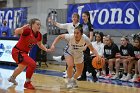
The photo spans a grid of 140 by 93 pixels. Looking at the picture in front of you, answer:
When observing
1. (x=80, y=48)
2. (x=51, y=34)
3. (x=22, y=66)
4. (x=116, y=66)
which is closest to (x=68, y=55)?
(x=80, y=48)

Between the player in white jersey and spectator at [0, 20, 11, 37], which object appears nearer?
the player in white jersey

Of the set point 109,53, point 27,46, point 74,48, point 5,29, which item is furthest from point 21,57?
point 5,29

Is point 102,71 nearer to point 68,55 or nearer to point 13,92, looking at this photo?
point 68,55

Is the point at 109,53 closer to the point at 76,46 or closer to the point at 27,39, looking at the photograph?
the point at 76,46

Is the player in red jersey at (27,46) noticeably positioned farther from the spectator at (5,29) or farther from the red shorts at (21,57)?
the spectator at (5,29)

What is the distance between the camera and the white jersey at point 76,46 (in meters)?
7.39

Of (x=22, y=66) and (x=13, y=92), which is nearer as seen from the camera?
(x=13, y=92)

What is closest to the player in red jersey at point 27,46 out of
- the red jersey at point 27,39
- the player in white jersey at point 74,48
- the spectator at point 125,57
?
the red jersey at point 27,39

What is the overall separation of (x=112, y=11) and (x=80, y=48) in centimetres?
570

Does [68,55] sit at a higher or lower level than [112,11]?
lower

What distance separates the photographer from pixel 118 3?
41.3 feet

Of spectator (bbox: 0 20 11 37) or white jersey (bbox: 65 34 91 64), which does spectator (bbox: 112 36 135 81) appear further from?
spectator (bbox: 0 20 11 37)

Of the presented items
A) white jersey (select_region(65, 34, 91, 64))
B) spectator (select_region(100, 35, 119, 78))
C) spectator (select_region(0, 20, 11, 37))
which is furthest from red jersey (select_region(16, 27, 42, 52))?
spectator (select_region(0, 20, 11, 37))

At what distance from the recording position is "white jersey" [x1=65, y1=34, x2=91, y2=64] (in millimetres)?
7387
